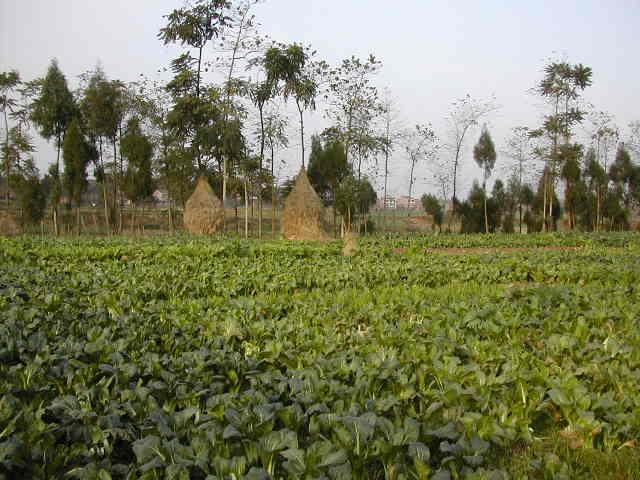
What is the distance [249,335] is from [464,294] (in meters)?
3.08

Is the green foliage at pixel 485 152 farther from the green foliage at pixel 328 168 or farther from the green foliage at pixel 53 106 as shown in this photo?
the green foliage at pixel 53 106

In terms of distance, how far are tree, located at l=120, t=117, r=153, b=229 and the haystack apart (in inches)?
183

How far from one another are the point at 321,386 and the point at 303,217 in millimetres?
Result: 15563

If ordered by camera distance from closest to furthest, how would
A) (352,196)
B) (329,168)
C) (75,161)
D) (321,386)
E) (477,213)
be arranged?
(321,386) → (75,161) → (352,196) → (329,168) → (477,213)

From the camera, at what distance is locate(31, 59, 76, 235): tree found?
70.9ft

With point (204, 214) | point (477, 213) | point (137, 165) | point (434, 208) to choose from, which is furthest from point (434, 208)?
point (137, 165)

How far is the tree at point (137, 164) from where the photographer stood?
22.9m

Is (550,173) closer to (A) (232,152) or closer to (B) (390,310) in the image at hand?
(A) (232,152)

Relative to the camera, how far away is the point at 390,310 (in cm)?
499

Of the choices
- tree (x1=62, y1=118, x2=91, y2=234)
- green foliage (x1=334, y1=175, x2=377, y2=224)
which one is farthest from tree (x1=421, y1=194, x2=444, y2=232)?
tree (x1=62, y1=118, x2=91, y2=234)

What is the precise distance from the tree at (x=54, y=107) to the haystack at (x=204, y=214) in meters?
6.34

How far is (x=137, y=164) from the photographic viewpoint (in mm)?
23109

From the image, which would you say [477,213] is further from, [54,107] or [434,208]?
[54,107]

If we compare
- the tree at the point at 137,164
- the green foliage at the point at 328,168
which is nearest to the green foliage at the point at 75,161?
the tree at the point at 137,164
